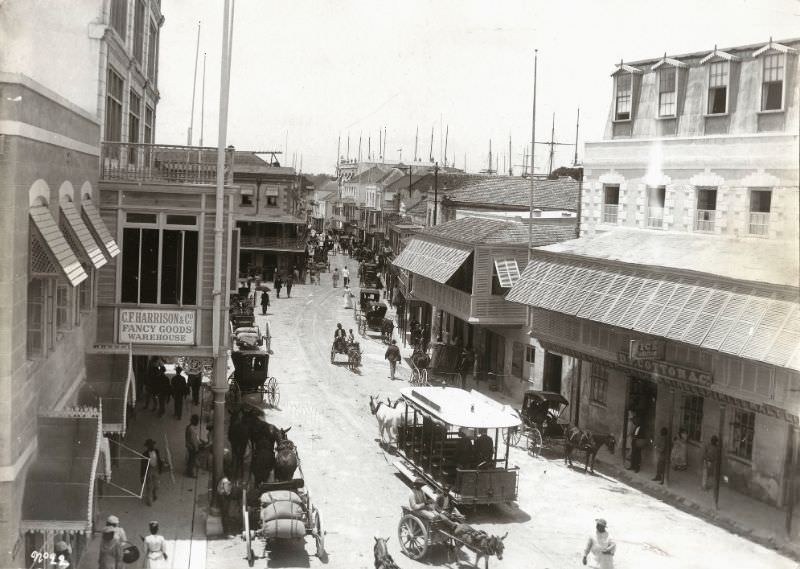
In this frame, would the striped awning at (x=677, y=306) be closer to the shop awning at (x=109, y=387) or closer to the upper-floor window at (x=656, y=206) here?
the upper-floor window at (x=656, y=206)

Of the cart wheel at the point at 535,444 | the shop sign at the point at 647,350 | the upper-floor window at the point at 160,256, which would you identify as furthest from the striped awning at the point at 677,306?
the upper-floor window at the point at 160,256

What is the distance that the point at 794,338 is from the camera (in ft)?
59.7

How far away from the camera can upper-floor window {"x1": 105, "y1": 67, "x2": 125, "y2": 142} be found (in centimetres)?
2055

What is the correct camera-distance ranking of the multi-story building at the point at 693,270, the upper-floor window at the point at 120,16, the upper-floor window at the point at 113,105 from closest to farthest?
the multi-story building at the point at 693,270
the upper-floor window at the point at 120,16
the upper-floor window at the point at 113,105

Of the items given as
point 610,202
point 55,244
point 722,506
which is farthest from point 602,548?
point 610,202

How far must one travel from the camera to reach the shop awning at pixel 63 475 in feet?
41.3

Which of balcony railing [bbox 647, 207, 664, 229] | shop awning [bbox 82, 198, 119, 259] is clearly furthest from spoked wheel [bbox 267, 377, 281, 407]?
balcony railing [bbox 647, 207, 664, 229]

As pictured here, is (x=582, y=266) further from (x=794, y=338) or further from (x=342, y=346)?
(x=342, y=346)

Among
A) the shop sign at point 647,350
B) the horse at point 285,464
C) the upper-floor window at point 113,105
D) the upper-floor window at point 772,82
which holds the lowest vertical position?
the horse at point 285,464

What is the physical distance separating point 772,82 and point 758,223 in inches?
144

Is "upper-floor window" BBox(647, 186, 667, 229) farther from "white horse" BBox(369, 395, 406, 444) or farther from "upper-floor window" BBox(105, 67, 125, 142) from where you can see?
"upper-floor window" BBox(105, 67, 125, 142)

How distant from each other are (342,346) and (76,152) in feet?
68.5

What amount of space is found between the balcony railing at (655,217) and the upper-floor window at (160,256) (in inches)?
554

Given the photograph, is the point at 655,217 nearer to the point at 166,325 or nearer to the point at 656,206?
the point at 656,206
